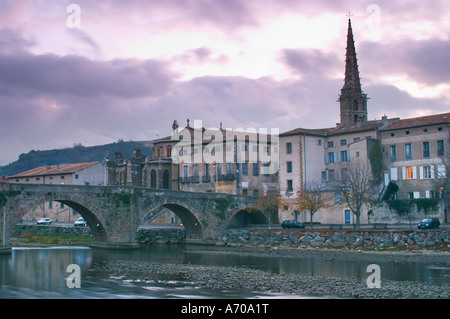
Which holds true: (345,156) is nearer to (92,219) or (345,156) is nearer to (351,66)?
(351,66)

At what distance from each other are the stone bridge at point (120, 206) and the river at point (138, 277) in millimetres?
2162

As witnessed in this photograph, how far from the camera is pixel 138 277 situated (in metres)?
32.5

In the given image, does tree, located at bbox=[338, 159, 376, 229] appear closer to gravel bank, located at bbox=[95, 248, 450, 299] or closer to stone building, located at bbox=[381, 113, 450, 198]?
stone building, located at bbox=[381, 113, 450, 198]

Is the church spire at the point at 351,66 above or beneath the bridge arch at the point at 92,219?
above

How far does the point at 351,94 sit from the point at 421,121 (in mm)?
27542

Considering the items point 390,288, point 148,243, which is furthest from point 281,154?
point 390,288

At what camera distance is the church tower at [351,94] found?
85375 millimetres

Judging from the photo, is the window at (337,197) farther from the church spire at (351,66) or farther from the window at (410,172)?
the church spire at (351,66)

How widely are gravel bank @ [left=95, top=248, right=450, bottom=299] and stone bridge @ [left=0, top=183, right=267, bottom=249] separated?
35.0ft

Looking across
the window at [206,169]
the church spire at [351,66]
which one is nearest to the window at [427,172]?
the window at [206,169]

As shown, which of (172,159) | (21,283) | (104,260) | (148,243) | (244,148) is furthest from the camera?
(172,159)
